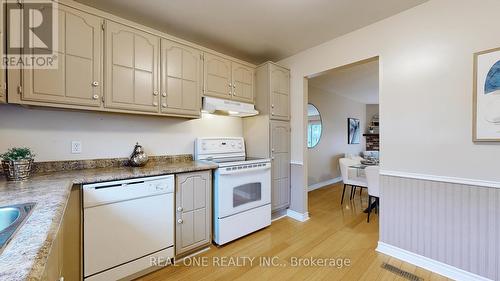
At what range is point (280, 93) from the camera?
2.91 metres

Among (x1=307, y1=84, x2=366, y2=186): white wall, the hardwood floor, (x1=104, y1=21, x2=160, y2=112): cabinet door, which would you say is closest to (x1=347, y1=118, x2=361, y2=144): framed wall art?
(x1=307, y1=84, x2=366, y2=186): white wall

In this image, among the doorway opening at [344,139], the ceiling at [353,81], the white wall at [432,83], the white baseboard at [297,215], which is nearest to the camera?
the white wall at [432,83]

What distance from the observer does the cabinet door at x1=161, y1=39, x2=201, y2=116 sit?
2076 mm

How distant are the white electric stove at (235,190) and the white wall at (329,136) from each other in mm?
2325

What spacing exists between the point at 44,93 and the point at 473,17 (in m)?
3.39

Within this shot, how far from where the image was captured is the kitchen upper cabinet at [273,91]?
9.06ft

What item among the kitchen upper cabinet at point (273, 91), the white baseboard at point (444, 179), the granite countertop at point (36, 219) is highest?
the kitchen upper cabinet at point (273, 91)

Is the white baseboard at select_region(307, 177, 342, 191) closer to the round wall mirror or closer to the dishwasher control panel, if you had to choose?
the round wall mirror

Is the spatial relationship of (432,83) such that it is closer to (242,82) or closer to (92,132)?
(242,82)

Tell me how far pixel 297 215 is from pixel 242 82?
2050 mm

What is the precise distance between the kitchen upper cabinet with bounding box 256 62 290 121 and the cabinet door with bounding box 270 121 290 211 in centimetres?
16

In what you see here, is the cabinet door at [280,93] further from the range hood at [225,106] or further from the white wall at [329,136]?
the white wall at [329,136]

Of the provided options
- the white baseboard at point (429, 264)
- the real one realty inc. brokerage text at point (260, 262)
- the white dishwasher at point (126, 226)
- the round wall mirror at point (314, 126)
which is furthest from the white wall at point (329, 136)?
the white dishwasher at point (126, 226)

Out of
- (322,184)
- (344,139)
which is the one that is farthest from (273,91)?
(344,139)
